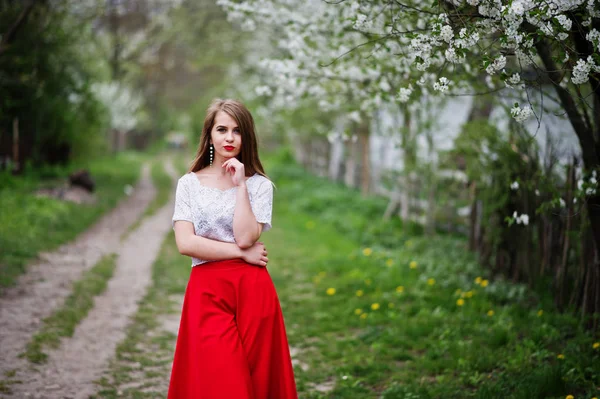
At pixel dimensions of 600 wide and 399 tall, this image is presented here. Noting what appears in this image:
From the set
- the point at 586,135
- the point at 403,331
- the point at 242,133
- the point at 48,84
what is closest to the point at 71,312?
the point at 403,331

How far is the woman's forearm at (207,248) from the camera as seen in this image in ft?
9.93

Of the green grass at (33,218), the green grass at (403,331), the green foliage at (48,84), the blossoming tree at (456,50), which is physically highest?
the green foliage at (48,84)

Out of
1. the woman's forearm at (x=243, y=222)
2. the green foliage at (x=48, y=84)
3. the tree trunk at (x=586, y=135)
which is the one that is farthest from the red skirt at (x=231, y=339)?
the green foliage at (x=48, y=84)

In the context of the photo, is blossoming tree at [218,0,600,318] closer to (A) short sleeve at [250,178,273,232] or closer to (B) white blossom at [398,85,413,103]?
(B) white blossom at [398,85,413,103]

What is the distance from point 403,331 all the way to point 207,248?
3.45 meters

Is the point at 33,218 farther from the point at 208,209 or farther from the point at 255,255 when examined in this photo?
the point at 255,255

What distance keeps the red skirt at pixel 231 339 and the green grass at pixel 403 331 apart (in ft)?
5.45

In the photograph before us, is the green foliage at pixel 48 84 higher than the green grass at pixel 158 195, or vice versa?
the green foliage at pixel 48 84

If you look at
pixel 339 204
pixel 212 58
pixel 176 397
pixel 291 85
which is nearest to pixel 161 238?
pixel 339 204

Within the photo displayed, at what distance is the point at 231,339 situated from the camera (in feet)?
9.75

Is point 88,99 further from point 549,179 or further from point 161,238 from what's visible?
point 549,179

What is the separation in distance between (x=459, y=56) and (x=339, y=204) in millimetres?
11223

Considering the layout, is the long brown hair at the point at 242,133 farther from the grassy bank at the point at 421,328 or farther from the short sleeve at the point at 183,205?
the grassy bank at the point at 421,328

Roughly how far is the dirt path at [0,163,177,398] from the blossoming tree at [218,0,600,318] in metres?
3.29
